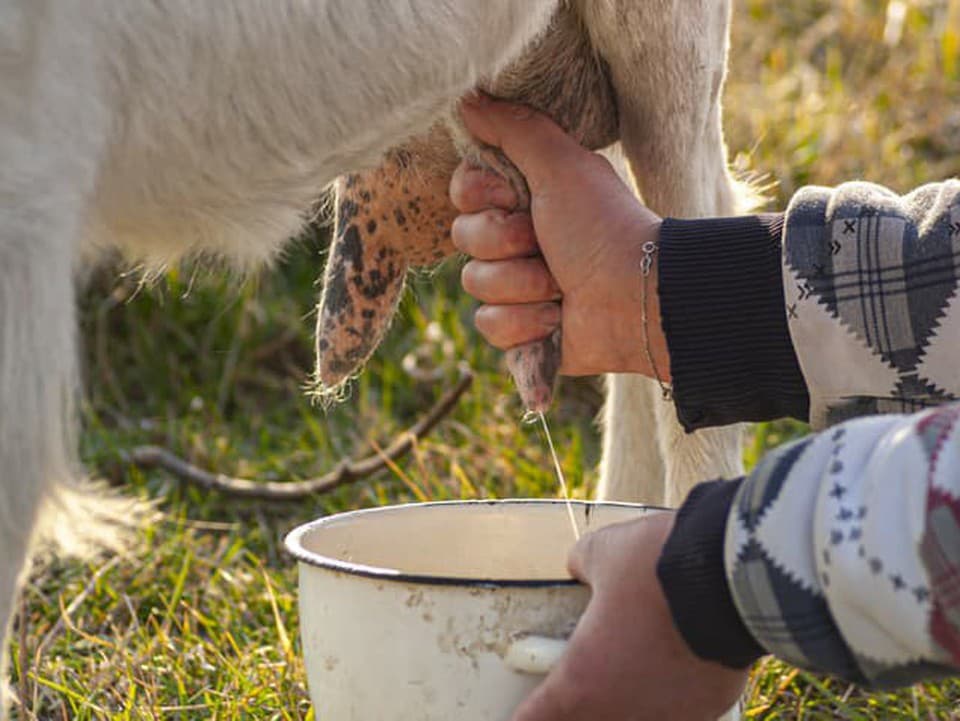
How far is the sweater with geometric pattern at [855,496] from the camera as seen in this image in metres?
0.71

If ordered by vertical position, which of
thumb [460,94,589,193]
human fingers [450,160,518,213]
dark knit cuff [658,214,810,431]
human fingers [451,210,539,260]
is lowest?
dark knit cuff [658,214,810,431]

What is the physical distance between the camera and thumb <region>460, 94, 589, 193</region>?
1.24 metres

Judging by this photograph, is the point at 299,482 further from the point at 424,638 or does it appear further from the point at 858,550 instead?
the point at 858,550

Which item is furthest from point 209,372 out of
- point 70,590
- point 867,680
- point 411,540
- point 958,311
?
point 867,680

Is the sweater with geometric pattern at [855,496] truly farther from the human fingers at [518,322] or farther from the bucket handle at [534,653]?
the human fingers at [518,322]

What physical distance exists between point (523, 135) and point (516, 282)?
0.12 metres

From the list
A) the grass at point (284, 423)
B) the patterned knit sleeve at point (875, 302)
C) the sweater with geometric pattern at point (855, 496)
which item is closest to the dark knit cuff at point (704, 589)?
the sweater with geometric pattern at point (855, 496)

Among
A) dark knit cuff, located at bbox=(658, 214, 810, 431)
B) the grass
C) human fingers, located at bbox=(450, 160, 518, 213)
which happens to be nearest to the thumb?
human fingers, located at bbox=(450, 160, 518, 213)

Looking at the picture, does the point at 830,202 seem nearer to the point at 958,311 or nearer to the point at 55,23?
the point at 958,311

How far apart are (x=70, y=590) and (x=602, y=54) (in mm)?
738

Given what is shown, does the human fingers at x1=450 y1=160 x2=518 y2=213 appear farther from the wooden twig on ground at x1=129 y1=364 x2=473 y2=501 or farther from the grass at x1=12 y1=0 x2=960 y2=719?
the wooden twig on ground at x1=129 y1=364 x2=473 y2=501

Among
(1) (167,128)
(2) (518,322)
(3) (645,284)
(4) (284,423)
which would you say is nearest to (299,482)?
(4) (284,423)

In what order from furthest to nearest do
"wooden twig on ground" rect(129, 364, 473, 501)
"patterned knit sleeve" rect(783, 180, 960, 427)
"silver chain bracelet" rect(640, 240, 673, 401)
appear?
"wooden twig on ground" rect(129, 364, 473, 501)
"silver chain bracelet" rect(640, 240, 673, 401)
"patterned knit sleeve" rect(783, 180, 960, 427)

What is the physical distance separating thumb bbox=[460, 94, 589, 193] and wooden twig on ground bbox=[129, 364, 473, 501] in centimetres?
49
